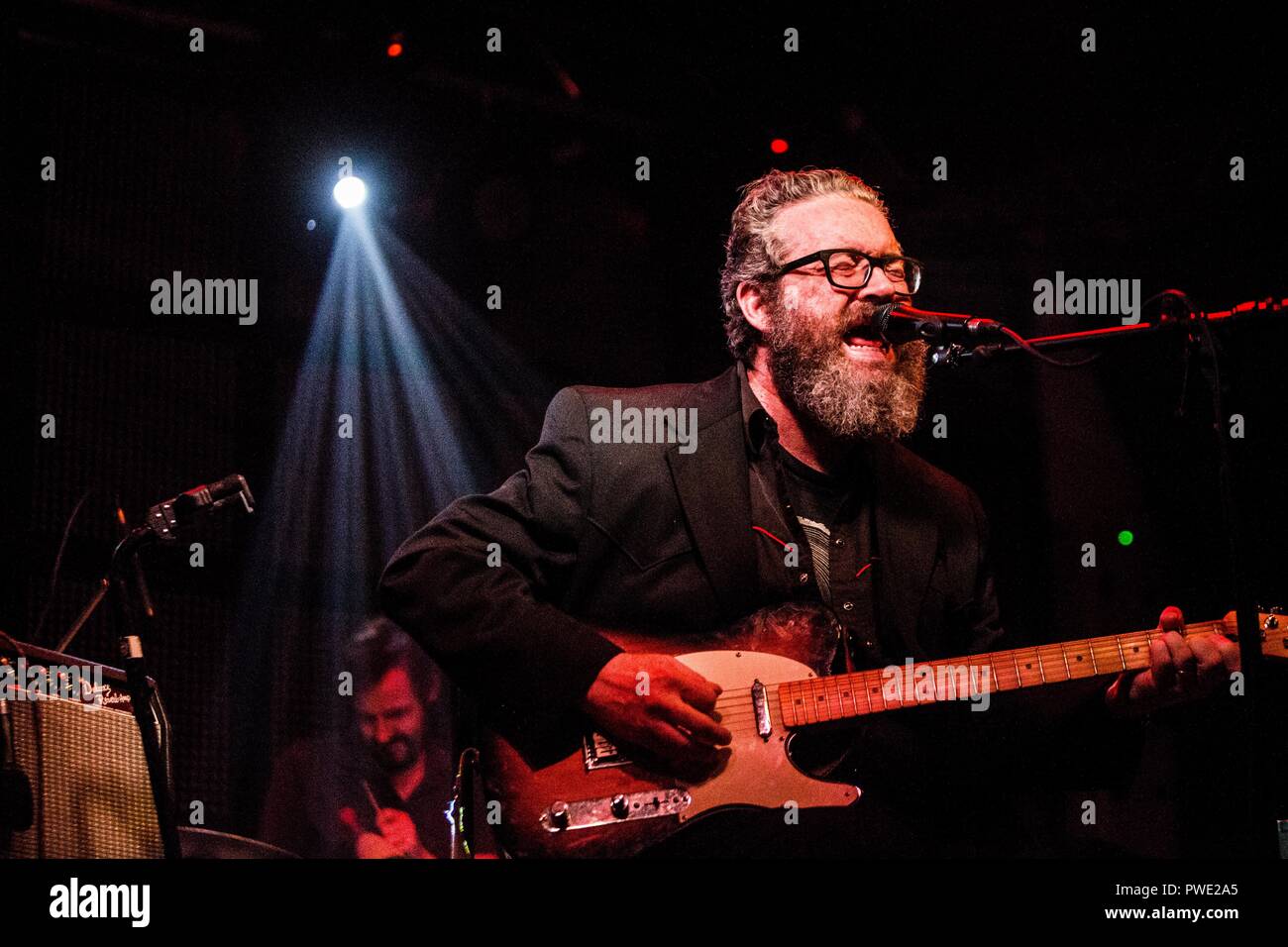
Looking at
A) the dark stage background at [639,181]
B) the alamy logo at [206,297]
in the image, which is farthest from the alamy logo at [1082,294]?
the alamy logo at [206,297]

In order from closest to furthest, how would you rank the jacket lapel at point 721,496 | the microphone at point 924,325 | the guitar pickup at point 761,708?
1. the microphone at point 924,325
2. the guitar pickup at point 761,708
3. the jacket lapel at point 721,496

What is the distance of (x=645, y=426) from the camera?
3.41m

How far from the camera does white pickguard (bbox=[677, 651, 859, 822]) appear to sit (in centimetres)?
291

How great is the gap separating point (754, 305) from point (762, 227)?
243mm

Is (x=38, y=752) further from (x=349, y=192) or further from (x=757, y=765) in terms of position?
(x=349, y=192)

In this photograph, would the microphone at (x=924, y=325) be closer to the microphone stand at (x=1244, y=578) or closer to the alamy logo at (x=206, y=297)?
the microphone stand at (x=1244, y=578)

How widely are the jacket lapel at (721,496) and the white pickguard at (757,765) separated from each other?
0.55 ft

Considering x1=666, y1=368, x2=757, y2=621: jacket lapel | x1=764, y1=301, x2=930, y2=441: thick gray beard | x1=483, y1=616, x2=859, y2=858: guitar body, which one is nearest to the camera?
x1=483, y1=616, x2=859, y2=858: guitar body

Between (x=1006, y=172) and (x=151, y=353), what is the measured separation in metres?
3.93

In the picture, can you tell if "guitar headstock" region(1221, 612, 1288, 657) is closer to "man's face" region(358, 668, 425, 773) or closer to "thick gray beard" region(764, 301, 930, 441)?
"thick gray beard" region(764, 301, 930, 441)

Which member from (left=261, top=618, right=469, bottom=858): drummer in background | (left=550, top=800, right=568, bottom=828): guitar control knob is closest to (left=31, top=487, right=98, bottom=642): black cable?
(left=261, top=618, right=469, bottom=858): drummer in background
